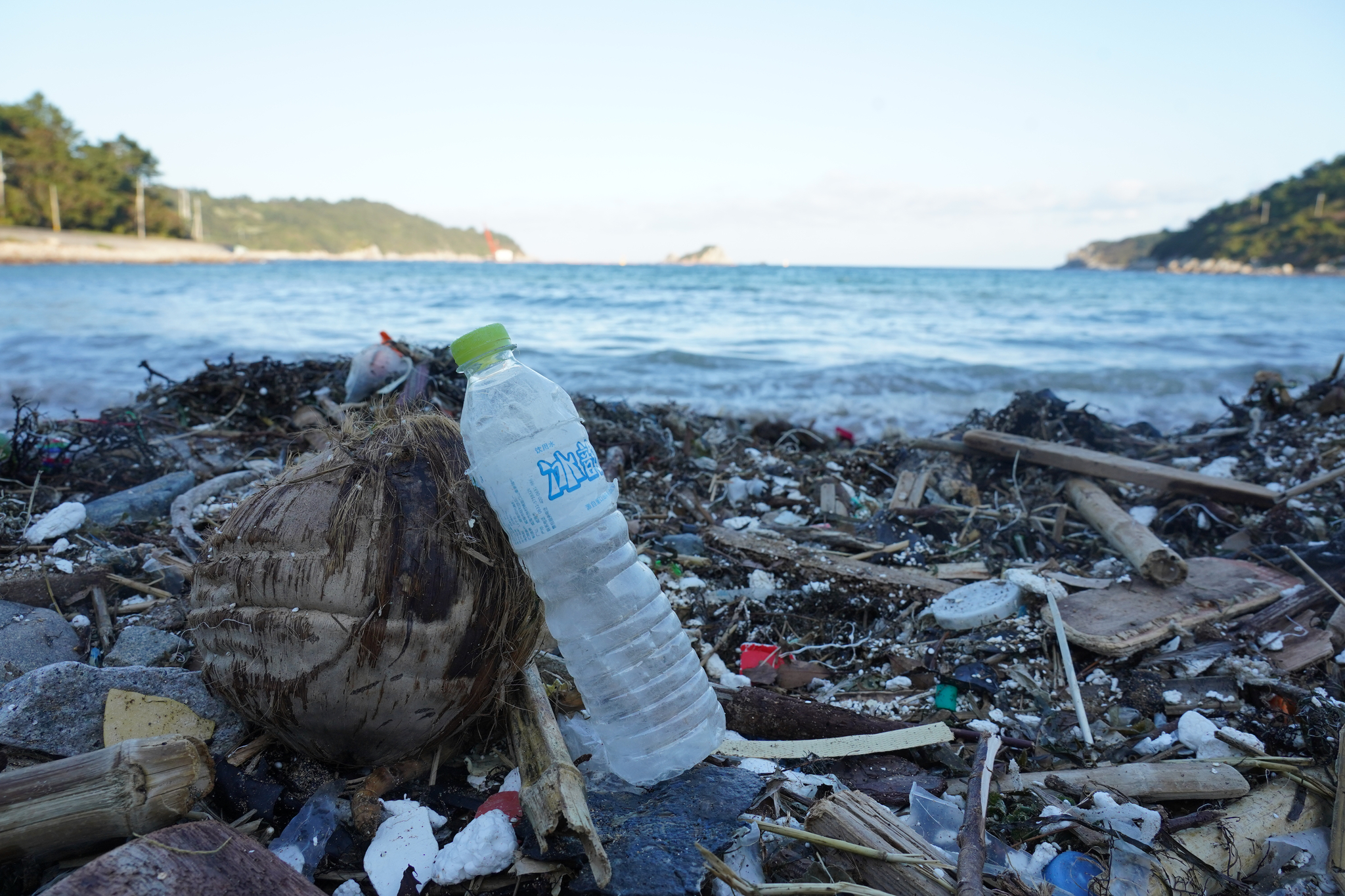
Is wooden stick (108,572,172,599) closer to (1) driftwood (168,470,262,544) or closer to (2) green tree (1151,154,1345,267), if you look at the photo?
(1) driftwood (168,470,262,544)

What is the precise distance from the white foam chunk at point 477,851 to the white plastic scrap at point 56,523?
9.06 ft

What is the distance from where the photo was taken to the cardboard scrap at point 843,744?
7.14 feet

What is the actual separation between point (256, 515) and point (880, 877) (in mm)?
1712

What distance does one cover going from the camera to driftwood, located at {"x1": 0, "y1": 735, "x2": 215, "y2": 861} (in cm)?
141

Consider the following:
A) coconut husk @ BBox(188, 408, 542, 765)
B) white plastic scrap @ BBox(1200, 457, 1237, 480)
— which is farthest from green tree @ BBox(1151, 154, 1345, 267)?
coconut husk @ BBox(188, 408, 542, 765)

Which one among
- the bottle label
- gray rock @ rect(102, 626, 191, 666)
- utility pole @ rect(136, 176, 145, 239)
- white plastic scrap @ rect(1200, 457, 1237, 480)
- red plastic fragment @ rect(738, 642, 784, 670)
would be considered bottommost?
red plastic fragment @ rect(738, 642, 784, 670)

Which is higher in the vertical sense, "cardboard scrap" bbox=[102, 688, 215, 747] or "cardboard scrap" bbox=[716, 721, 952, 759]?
"cardboard scrap" bbox=[102, 688, 215, 747]

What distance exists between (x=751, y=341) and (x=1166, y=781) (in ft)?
41.1

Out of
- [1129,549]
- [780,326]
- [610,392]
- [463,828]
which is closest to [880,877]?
[463,828]

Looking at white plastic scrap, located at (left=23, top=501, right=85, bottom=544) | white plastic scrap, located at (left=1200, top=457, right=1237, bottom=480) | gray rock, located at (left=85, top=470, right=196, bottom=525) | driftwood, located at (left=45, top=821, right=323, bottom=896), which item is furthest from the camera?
white plastic scrap, located at (left=1200, top=457, right=1237, bottom=480)

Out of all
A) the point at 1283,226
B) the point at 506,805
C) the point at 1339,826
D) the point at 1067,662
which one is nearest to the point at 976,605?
the point at 1067,662

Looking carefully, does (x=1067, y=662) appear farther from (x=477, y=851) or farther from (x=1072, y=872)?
(x=477, y=851)

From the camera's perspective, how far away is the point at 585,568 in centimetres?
199

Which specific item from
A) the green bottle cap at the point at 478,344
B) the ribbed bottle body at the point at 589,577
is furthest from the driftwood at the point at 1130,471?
the green bottle cap at the point at 478,344
